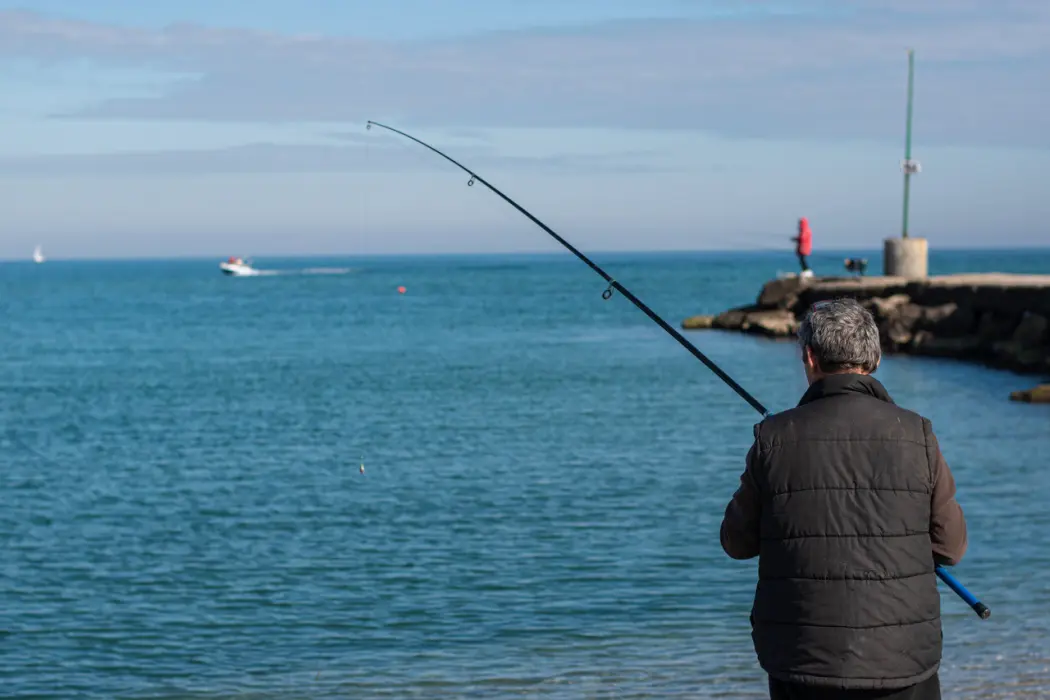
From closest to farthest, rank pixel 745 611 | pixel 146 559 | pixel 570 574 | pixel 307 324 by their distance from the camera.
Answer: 1. pixel 745 611
2. pixel 570 574
3. pixel 146 559
4. pixel 307 324

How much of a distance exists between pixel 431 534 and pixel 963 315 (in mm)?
22036

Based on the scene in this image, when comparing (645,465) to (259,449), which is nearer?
(645,465)

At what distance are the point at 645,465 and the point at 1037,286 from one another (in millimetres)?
15341

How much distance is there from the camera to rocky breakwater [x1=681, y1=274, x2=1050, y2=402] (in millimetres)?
27703

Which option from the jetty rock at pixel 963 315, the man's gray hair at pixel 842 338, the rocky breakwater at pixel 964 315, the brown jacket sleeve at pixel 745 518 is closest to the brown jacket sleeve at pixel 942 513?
the man's gray hair at pixel 842 338

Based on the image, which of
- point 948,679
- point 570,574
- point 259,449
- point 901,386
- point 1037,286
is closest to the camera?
point 948,679

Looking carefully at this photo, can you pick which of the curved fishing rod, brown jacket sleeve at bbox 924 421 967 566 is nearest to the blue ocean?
the curved fishing rod

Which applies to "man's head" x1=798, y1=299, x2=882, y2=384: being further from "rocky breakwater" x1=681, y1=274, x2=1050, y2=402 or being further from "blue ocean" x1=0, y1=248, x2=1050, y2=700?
"rocky breakwater" x1=681, y1=274, x2=1050, y2=402

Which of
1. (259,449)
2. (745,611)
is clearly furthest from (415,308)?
(745,611)

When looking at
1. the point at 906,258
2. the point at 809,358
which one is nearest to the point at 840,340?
the point at 809,358

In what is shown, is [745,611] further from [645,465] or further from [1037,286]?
[1037,286]

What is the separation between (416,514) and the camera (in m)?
13.9

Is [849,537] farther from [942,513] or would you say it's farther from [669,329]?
[669,329]

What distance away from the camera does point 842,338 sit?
10.6 feet
